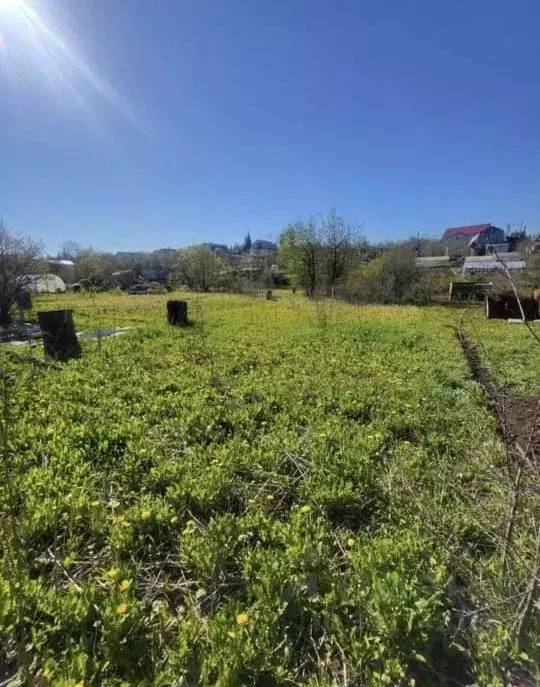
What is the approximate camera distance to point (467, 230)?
81.4 metres

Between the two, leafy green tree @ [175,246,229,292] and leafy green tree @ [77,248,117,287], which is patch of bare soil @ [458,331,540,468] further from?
leafy green tree @ [77,248,117,287]

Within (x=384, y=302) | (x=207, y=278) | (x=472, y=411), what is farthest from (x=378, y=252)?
(x=472, y=411)

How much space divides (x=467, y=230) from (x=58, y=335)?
91702 millimetres

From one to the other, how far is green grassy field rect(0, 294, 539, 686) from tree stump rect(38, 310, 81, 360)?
2.53 metres

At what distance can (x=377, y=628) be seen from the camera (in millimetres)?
1584

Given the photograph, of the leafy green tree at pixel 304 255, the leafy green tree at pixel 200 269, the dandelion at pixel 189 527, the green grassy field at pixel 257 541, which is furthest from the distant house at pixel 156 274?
the dandelion at pixel 189 527

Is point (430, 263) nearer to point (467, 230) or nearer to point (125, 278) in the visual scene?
point (125, 278)

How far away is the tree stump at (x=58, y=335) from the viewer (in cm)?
704

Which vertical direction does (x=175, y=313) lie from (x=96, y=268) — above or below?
below

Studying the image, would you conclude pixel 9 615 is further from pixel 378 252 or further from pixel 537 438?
pixel 378 252

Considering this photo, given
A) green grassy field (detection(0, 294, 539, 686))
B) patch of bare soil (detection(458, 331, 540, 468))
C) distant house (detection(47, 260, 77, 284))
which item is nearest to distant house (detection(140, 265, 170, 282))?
distant house (detection(47, 260, 77, 284))

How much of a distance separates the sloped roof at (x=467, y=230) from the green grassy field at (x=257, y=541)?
3365 inches

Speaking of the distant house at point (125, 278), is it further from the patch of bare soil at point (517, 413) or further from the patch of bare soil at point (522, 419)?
the patch of bare soil at point (522, 419)

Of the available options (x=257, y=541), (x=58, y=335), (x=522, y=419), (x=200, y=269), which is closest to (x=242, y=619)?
(x=257, y=541)
